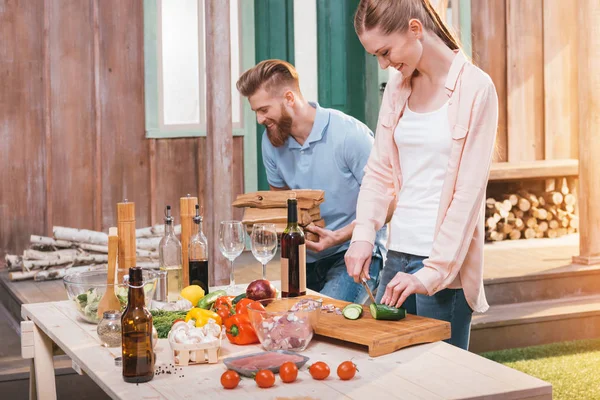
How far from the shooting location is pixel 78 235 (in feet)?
20.4

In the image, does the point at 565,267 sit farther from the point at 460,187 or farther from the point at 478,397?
the point at 478,397

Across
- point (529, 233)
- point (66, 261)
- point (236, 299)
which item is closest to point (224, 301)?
point (236, 299)

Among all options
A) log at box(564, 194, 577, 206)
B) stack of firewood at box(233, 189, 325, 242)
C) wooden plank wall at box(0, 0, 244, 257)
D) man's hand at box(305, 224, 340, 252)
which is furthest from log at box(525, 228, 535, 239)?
man's hand at box(305, 224, 340, 252)

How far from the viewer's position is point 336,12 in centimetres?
723

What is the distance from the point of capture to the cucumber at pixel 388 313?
2.44m

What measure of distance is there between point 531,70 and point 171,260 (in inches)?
218

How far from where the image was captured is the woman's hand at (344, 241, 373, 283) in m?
2.73

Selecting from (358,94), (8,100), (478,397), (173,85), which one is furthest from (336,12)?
(478,397)

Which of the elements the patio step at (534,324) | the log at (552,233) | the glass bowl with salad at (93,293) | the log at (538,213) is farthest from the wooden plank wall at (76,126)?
the glass bowl with salad at (93,293)

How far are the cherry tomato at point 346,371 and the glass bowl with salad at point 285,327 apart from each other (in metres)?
0.24

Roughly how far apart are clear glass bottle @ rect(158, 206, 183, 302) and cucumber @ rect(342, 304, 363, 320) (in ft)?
2.14

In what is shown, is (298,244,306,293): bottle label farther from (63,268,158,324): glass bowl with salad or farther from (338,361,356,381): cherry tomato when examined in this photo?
(338,361,356,381): cherry tomato

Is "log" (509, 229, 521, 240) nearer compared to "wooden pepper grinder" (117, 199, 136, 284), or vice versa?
"wooden pepper grinder" (117, 199, 136, 284)

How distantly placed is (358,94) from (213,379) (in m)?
5.47
